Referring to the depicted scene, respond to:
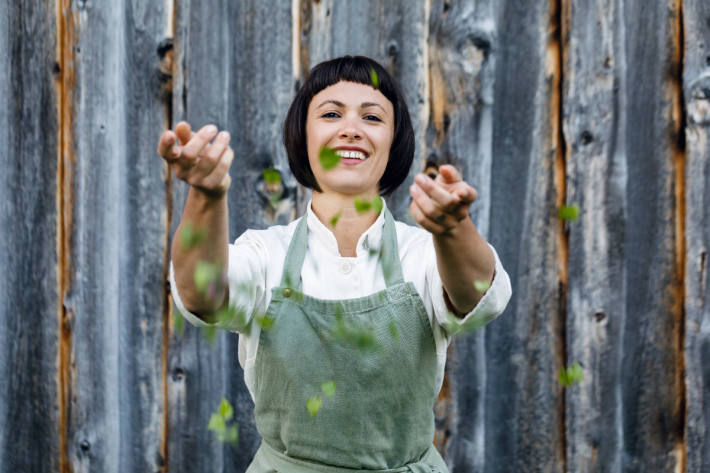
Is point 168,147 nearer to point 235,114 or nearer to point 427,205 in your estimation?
point 427,205

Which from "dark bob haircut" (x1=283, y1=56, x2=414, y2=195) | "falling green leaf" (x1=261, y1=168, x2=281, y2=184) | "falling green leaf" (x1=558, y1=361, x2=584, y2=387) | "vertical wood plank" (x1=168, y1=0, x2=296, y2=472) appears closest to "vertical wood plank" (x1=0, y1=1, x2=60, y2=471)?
"vertical wood plank" (x1=168, y1=0, x2=296, y2=472)

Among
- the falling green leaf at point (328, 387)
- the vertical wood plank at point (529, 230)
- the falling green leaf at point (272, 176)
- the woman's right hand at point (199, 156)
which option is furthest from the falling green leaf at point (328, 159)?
the vertical wood plank at point (529, 230)

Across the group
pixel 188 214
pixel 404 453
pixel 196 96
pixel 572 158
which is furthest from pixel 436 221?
pixel 196 96

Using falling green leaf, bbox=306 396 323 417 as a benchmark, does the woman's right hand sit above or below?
Answer: above

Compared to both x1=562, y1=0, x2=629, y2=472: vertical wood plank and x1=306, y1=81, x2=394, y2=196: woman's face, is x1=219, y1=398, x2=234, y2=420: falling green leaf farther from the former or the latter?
x1=562, y1=0, x2=629, y2=472: vertical wood plank

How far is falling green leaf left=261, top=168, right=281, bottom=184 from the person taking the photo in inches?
70.1

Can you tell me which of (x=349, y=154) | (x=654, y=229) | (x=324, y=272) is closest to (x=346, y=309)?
(x=324, y=272)

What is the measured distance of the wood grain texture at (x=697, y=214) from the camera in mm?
1823

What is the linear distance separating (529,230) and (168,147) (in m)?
1.23

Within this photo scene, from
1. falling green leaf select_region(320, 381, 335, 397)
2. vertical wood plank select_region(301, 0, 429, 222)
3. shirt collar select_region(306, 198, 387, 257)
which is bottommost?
falling green leaf select_region(320, 381, 335, 397)

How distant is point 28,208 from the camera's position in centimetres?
196

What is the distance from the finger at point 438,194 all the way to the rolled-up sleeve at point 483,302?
8.1 inches

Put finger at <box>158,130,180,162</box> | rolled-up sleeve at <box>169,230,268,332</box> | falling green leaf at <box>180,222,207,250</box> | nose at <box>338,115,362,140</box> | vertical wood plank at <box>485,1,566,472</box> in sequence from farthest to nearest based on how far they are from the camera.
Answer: vertical wood plank at <box>485,1,566,472</box> < nose at <box>338,115,362,140</box> < rolled-up sleeve at <box>169,230,268,332</box> < falling green leaf at <box>180,222,207,250</box> < finger at <box>158,130,180,162</box>

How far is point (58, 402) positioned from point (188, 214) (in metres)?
1.21
